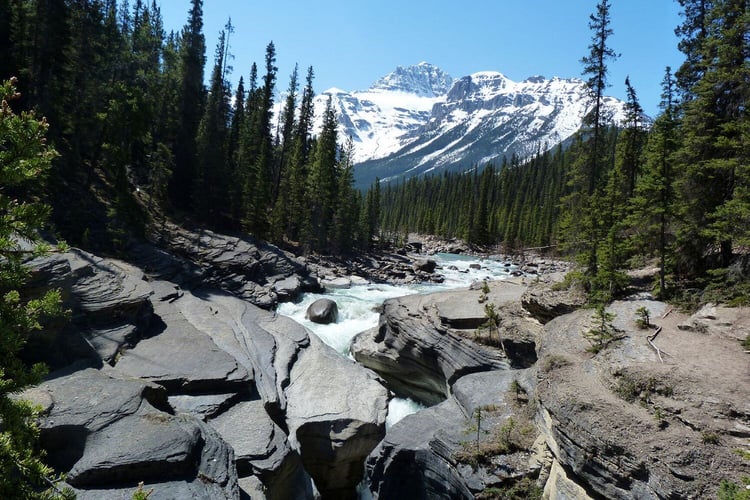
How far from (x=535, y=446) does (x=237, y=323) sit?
14981 millimetres

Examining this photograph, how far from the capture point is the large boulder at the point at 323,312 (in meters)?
25.4

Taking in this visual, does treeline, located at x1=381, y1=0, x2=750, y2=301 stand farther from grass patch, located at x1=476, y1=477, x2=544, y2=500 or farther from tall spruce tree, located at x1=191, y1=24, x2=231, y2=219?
tall spruce tree, located at x1=191, y1=24, x2=231, y2=219

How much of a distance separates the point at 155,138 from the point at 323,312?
2734cm

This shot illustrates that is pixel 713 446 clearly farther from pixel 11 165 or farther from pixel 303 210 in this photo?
pixel 303 210

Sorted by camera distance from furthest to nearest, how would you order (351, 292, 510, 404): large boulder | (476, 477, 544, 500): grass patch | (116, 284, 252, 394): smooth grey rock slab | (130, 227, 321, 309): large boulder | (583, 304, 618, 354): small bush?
(130, 227, 321, 309): large boulder
(351, 292, 510, 404): large boulder
(116, 284, 252, 394): smooth grey rock slab
(583, 304, 618, 354): small bush
(476, 477, 544, 500): grass patch

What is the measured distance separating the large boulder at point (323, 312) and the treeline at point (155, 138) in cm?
1285

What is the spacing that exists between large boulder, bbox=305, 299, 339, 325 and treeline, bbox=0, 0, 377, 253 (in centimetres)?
1285

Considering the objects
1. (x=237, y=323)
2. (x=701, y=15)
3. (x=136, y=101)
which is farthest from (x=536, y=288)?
(x=136, y=101)

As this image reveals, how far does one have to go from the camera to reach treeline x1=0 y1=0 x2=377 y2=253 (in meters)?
27.2

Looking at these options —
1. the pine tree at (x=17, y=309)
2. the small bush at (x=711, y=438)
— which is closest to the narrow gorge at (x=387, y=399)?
the small bush at (x=711, y=438)

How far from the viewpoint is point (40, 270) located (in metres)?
12.8

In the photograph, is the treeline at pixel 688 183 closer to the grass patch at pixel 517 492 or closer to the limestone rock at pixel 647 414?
the limestone rock at pixel 647 414

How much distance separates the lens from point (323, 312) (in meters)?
25.5

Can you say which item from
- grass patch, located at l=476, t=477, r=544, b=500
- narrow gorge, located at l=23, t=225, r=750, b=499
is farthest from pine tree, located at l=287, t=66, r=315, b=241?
grass patch, located at l=476, t=477, r=544, b=500
